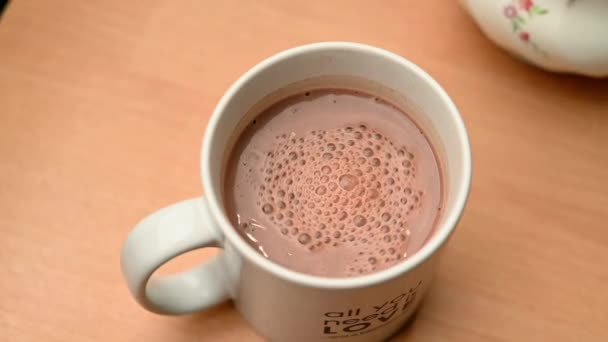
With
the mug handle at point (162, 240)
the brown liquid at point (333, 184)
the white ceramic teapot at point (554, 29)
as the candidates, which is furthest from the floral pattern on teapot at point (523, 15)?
the mug handle at point (162, 240)

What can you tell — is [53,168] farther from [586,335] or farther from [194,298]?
[586,335]

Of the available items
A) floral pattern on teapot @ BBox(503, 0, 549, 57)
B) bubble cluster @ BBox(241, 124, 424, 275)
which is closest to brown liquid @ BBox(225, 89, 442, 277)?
bubble cluster @ BBox(241, 124, 424, 275)

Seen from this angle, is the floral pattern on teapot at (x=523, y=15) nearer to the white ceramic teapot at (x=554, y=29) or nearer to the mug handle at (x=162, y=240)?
the white ceramic teapot at (x=554, y=29)

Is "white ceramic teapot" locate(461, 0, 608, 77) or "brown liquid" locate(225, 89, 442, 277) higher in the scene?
"white ceramic teapot" locate(461, 0, 608, 77)

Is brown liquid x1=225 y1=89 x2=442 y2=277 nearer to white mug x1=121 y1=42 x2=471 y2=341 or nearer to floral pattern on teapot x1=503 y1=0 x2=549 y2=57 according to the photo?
white mug x1=121 y1=42 x2=471 y2=341

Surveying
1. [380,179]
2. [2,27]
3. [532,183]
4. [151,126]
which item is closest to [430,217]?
[380,179]

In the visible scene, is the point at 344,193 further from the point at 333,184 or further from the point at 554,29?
the point at 554,29
